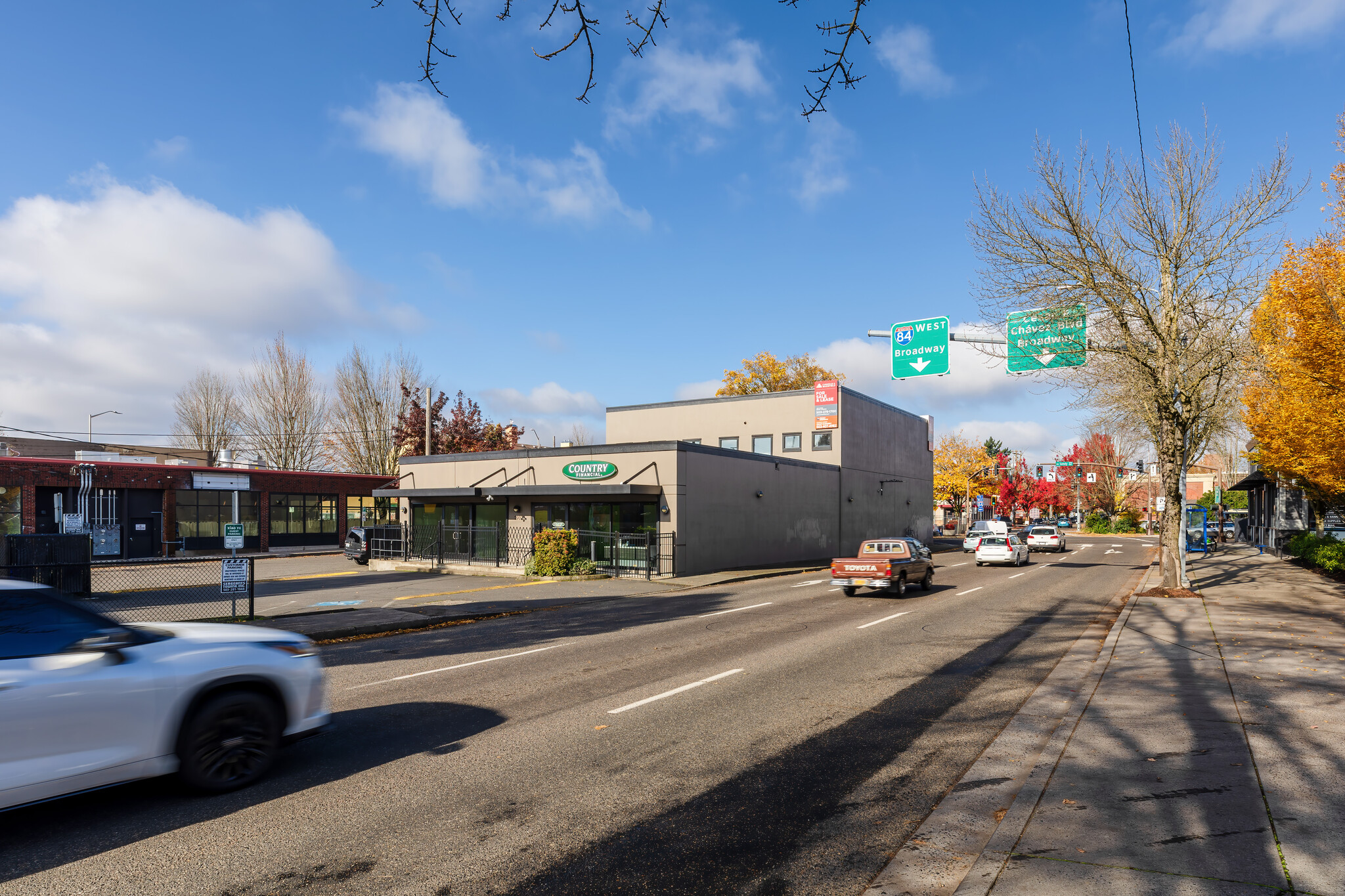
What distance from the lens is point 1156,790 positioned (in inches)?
213

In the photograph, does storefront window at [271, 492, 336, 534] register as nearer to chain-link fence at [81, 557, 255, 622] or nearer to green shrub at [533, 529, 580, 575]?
green shrub at [533, 529, 580, 575]

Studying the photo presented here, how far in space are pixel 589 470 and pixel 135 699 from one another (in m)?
23.9

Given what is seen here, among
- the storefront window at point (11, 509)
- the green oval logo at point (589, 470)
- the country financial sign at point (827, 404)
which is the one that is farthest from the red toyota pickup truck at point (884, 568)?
the storefront window at point (11, 509)

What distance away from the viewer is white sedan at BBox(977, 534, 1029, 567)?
32094 mm

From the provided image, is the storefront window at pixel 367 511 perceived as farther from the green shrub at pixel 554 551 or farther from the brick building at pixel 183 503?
the green shrub at pixel 554 551

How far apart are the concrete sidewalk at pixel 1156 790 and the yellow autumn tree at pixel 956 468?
213 feet

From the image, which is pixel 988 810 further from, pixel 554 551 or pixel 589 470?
pixel 589 470

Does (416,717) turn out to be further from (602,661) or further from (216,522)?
(216,522)

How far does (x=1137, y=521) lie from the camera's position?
8181 cm

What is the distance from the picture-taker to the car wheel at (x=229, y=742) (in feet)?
18.0

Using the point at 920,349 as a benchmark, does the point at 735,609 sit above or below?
below

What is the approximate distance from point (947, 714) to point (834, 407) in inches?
1157

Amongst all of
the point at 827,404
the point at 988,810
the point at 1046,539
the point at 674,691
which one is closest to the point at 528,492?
the point at 827,404

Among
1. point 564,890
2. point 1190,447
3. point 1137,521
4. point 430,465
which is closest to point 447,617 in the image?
point 564,890
